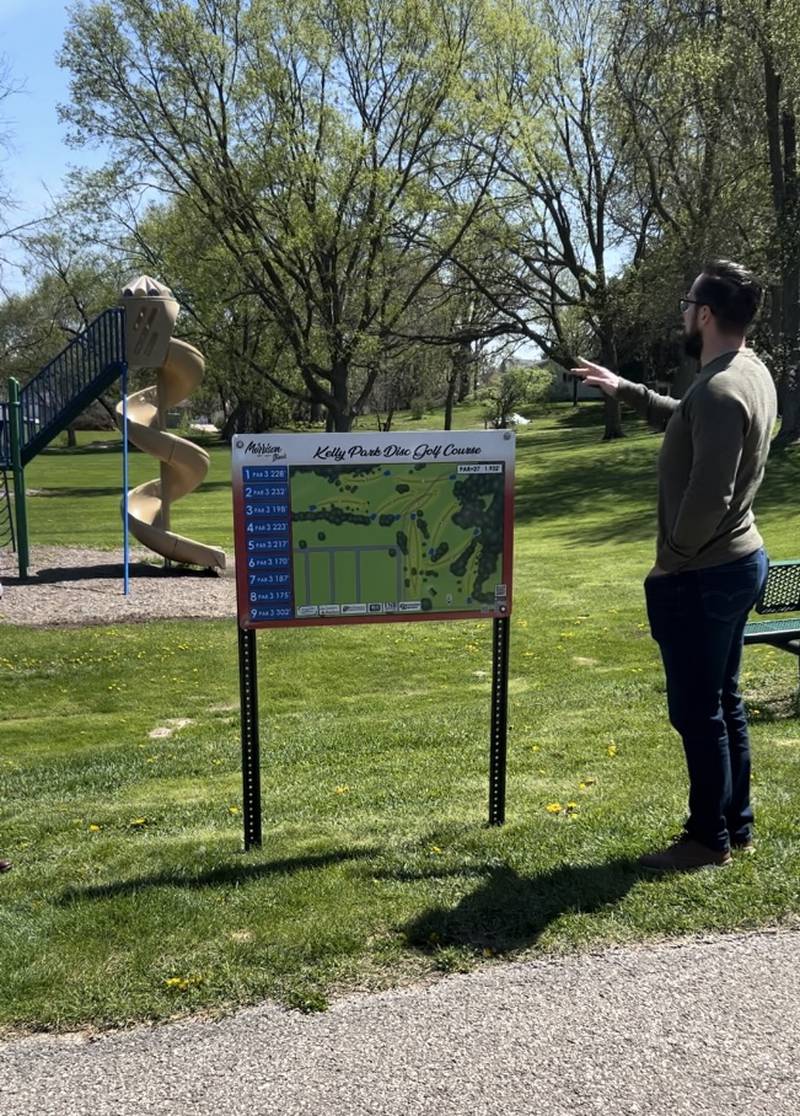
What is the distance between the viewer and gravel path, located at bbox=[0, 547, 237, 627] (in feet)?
41.6

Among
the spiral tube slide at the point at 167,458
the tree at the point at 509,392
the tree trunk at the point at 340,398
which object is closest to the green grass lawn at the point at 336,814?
the spiral tube slide at the point at 167,458

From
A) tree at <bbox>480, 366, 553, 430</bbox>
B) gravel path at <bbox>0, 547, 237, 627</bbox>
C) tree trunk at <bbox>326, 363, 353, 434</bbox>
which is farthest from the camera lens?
tree at <bbox>480, 366, 553, 430</bbox>

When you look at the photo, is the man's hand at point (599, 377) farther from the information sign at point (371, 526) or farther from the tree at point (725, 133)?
the tree at point (725, 133)

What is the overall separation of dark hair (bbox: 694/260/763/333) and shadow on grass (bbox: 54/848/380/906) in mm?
2520

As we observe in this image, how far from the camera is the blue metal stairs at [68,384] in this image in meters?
15.7

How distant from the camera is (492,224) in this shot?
109ft

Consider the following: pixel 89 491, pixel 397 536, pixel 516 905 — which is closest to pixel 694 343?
pixel 397 536

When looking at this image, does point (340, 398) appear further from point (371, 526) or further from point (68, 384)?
point (371, 526)

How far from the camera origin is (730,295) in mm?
3543

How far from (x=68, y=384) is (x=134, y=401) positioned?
107cm

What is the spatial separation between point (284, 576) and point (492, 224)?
1230 inches

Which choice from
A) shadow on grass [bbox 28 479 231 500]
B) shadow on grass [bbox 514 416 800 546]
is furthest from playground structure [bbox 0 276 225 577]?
shadow on grass [bbox 28 479 231 500]

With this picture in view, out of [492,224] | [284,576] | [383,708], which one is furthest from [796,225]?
[284,576]

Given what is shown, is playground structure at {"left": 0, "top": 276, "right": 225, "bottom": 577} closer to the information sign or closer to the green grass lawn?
the green grass lawn
